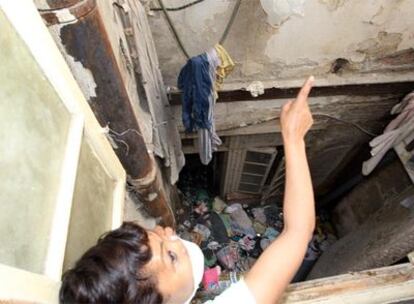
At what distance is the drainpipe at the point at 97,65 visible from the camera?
1.13 metres

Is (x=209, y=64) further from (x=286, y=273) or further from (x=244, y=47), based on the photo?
(x=286, y=273)

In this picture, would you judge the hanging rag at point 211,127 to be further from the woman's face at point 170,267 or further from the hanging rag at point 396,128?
the hanging rag at point 396,128

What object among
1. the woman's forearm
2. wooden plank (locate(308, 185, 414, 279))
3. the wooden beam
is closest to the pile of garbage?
wooden plank (locate(308, 185, 414, 279))

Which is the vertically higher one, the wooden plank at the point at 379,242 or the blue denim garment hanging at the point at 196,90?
the blue denim garment hanging at the point at 196,90

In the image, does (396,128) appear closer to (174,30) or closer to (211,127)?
(211,127)

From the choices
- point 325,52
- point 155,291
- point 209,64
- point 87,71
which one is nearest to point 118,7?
point 87,71

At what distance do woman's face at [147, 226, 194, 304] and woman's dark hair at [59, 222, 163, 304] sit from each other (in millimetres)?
31

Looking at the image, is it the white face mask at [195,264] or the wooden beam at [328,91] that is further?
the wooden beam at [328,91]

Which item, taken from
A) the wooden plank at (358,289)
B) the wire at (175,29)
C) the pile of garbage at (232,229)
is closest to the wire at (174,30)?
the wire at (175,29)

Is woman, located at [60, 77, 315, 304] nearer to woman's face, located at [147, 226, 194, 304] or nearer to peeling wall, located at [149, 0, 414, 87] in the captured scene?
woman's face, located at [147, 226, 194, 304]

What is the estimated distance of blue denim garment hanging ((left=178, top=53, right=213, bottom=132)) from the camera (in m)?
2.16

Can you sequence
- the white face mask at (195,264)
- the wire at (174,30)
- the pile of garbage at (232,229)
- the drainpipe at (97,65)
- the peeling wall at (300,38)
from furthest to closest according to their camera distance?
the pile of garbage at (232,229)
the peeling wall at (300,38)
the wire at (174,30)
the white face mask at (195,264)
the drainpipe at (97,65)

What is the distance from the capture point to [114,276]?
41.3 inches

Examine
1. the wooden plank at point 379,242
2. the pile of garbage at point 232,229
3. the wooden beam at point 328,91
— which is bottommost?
the pile of garbage at point 232,229
